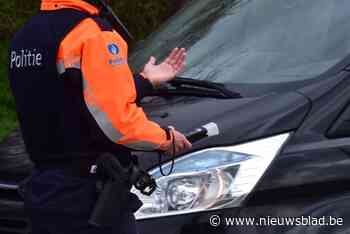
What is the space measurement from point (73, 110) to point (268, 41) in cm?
126

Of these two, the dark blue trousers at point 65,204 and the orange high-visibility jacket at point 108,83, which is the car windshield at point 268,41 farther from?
the dark blue trousers at point 65,204

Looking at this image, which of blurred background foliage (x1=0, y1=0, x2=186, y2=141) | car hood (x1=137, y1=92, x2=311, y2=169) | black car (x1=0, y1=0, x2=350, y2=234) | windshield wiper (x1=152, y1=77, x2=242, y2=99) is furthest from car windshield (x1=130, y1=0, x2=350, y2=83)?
blurred background foliage (x1=0, y1=0, x2=186, y2=141)

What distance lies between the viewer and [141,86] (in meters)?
3.27

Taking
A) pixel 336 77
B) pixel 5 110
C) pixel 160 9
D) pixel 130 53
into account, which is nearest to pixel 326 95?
pixel 336 77

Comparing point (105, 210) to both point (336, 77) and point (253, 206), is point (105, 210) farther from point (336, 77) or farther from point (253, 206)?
point (336, 77)

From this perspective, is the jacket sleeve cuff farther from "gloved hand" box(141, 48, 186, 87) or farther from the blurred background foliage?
the blurred background foliage

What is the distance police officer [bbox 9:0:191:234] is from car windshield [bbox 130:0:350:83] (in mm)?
811

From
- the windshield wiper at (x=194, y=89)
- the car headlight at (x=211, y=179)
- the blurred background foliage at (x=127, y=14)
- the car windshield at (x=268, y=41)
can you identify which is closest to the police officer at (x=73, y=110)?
the car headlight at (x=211, y=179)

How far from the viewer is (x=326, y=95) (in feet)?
11.7

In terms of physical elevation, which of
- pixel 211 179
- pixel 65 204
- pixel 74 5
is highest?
pixel 74 5

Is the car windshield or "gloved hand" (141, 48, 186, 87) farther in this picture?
the car windshield

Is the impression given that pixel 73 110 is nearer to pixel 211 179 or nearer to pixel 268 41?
pixel 211 179

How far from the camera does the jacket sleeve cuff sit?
3.24m

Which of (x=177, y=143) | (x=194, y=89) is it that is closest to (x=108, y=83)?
(x=177, y=143)
